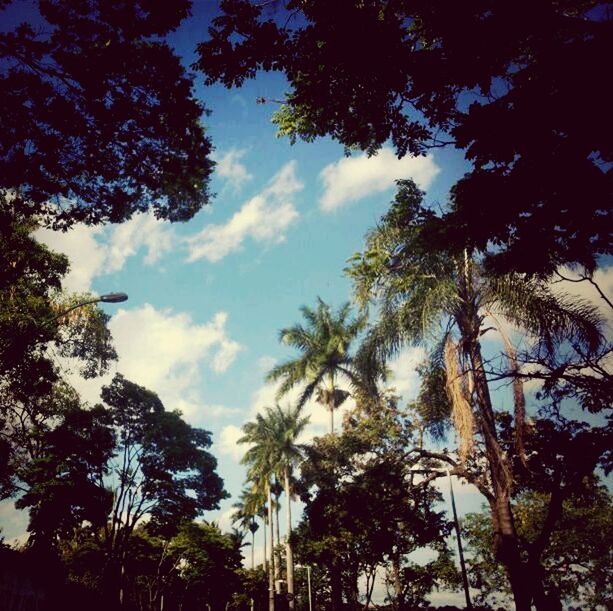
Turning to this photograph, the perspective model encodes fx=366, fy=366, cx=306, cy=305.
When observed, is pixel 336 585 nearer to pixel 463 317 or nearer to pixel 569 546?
pixel 463 317

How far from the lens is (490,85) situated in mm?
4504

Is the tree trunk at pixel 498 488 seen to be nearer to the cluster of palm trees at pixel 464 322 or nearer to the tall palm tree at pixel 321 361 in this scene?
the cluster of palm trees at pixel 464 322

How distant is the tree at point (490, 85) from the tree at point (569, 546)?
26930mm

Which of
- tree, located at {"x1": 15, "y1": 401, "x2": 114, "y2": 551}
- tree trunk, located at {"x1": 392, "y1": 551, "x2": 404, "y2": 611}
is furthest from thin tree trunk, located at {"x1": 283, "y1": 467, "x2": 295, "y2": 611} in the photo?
tree, located at {"x1": 15, "y1": 401, "x2": 114, "y2": 551}

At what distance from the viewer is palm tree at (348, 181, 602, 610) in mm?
9203

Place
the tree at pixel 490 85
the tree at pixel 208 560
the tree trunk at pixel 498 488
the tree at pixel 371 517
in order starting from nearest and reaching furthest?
the tree at pixel 490 85
the tree trunk at pixel 498 488
the tree at pixel 371 517
the tree at pixel 208 560

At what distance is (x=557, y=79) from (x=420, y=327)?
7489 mm

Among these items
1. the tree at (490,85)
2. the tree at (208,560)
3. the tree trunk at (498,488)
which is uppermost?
the tree at (490,85)

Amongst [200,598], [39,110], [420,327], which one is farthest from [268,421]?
[39,110]

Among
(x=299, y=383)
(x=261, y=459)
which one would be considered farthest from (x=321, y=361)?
(x=261, y=459)

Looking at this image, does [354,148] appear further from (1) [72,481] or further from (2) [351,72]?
(1) [72,481]

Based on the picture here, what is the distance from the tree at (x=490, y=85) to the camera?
13.1 feet

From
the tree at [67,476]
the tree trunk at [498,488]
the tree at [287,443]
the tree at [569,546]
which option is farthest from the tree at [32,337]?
the tree at [569,546]

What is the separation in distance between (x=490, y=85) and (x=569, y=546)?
105 ft
